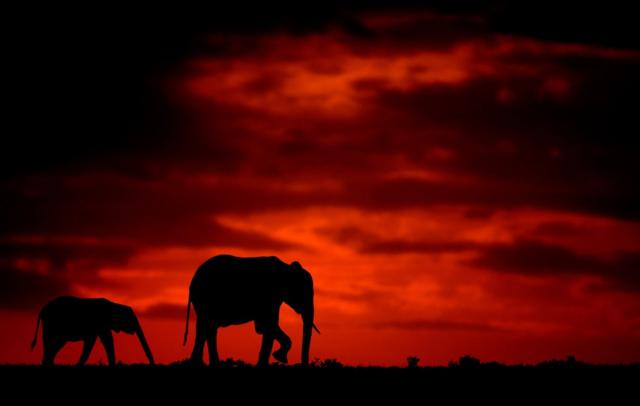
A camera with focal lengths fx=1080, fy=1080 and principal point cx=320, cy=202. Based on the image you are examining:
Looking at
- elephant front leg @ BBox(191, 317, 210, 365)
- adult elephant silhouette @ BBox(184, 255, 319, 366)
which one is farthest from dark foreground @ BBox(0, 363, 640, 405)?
adult elephant silhouette @ BBox(184, 255, 319, 366)

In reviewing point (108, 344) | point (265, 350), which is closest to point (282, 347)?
point (265, 350)

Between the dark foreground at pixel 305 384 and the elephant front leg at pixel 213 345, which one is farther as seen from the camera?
the elephant front leg at pixel 213 345

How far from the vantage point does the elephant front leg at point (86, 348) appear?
44531mm

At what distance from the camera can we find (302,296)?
38.2m

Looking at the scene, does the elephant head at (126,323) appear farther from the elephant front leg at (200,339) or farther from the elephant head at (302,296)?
the elephant front leg at (200,339)

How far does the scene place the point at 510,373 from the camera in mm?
25266

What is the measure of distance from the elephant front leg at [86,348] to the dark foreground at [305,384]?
1831 cm

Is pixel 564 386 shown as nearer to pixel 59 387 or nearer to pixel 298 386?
pixel 298 386

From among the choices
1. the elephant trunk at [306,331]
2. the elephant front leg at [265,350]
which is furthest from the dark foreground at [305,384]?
the elephant trunk at [306,331]

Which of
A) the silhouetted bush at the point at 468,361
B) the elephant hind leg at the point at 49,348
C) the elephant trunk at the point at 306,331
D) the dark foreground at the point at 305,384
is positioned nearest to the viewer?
the dark foreground at the point at 305,384

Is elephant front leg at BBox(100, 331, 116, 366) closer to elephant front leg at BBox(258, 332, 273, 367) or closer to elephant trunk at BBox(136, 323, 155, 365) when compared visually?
elephant trunk at BBox(136, 323, 155, 365)

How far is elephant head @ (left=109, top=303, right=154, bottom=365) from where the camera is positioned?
45.5 metres

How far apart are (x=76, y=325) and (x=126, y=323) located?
7.15 feet

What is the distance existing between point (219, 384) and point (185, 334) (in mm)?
13977
